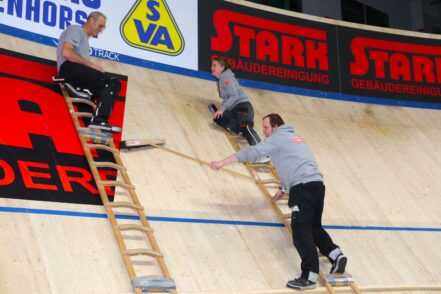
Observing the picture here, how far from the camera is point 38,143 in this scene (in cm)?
491

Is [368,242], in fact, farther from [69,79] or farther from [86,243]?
[69,79]

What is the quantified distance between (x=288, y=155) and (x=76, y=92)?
2.27 m

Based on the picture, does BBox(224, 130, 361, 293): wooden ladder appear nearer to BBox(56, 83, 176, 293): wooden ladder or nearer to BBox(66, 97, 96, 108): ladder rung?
BBox(56, 83, 176, 293): wooden ladder

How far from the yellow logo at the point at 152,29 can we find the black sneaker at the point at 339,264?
3.82 metres

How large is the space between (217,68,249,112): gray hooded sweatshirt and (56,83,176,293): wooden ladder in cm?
173

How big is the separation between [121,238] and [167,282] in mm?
522

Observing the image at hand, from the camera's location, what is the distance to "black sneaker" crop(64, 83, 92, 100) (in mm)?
5617

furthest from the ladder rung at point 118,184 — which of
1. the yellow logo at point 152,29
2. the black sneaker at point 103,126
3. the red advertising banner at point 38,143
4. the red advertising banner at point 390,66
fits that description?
the red advertising banner at point 390,66

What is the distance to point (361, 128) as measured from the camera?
788 cm

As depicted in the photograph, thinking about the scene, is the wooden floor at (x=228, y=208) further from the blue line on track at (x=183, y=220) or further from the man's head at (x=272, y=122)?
the man's head at (x=272, y=122)

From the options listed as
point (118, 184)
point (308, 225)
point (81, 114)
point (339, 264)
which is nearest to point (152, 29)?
point (81, 114)

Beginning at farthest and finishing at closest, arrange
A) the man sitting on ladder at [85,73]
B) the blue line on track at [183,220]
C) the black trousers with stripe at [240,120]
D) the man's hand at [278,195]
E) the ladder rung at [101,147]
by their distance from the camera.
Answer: the black trousers with stripe at [240,120] < the man's hand at [278,195] < the man sitting on ladder at [85,73] < the ladder rung at [101,147] < the blue line on track at [183,220]

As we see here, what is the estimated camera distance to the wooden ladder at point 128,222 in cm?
396

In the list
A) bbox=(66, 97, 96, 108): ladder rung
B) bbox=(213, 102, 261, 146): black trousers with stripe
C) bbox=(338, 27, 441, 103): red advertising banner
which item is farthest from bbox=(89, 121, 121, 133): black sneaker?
bbox=(338, 27, 441, 103): red advertising banner
